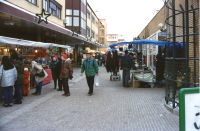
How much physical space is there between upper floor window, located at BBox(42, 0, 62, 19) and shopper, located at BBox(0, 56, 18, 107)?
11.9m

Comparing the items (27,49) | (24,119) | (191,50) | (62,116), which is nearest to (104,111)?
(62,116)

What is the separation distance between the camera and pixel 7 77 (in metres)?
6.21

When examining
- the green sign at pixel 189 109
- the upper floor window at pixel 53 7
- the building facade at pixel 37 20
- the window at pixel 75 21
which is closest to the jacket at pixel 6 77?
the building facade at pixel 37 20

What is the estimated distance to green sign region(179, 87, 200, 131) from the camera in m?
2.04

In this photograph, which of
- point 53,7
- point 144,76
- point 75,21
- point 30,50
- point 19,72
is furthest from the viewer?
point 75,21

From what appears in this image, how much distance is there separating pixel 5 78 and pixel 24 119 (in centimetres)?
175

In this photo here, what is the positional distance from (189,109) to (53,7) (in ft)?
62.5

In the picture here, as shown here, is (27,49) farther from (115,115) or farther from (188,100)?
(188,100)

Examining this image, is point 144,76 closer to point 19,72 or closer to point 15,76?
point 19,72

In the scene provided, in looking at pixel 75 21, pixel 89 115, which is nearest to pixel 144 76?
pixel 89 115

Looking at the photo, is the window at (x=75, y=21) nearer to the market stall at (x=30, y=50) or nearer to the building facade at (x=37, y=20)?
the building facade at (x=37, y=20)

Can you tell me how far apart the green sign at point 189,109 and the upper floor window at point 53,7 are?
55.2 feet

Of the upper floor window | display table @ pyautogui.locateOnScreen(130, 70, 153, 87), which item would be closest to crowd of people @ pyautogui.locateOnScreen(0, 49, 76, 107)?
display table @ pyautogui.locateOnScreen(130, 70, 153, 87)

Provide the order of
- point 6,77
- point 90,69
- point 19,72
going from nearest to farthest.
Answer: point 6,77 → point 19,72 → point 90,69
